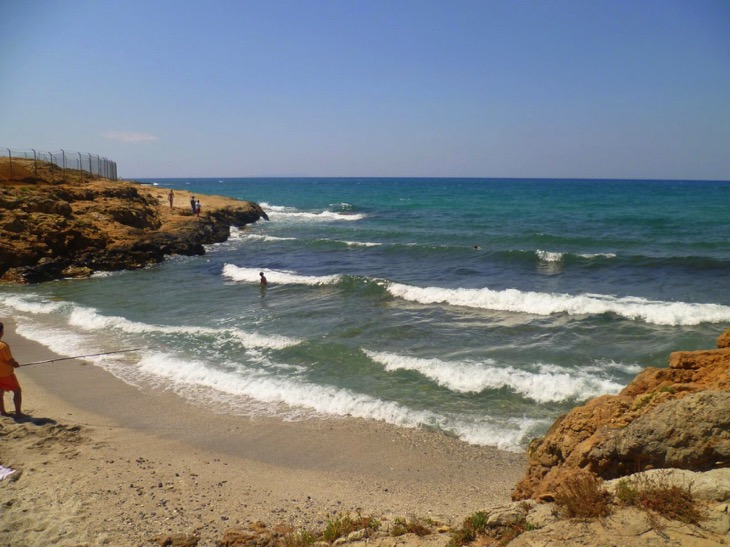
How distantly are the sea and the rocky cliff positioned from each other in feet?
4.84

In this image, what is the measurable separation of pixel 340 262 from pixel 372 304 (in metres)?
9.08

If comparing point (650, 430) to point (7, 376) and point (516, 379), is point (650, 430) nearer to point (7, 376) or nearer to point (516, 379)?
point (516, 379)

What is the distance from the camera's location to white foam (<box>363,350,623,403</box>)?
31.4 feet

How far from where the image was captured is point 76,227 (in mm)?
23766

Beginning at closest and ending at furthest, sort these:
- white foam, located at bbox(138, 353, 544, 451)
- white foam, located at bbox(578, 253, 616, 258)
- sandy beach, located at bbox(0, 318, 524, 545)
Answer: sandy beach, located at bbox(0, 318, 524, 545) < white foam, located at bbox(138, 353, 544, 451) < white foam, located at bbox(578, 253, 616, 258)

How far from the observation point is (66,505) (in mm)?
5855

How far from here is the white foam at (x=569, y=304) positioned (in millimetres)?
14273

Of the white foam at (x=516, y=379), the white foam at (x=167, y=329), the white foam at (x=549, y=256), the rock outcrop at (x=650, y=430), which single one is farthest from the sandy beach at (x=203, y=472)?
the white foam at (x=549, y=256)

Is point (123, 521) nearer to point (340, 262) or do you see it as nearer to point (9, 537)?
point (9, 537)

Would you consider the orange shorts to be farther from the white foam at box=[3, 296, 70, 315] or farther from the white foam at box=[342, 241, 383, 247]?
the white foam at box=[342, 241, 383, 247]

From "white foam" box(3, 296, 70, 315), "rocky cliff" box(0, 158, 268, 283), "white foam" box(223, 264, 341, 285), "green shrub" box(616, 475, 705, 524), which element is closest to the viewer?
"green shrub" box(616, 475, 705, 524)

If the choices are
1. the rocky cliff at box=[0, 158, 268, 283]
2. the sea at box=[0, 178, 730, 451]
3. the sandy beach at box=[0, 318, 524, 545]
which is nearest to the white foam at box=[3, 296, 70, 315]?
the sea at box=[0, 178, 730, 451]

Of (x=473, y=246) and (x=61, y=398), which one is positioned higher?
(x=473, y=246)

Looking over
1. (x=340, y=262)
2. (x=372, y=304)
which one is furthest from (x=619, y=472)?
(x=340, y=262)
